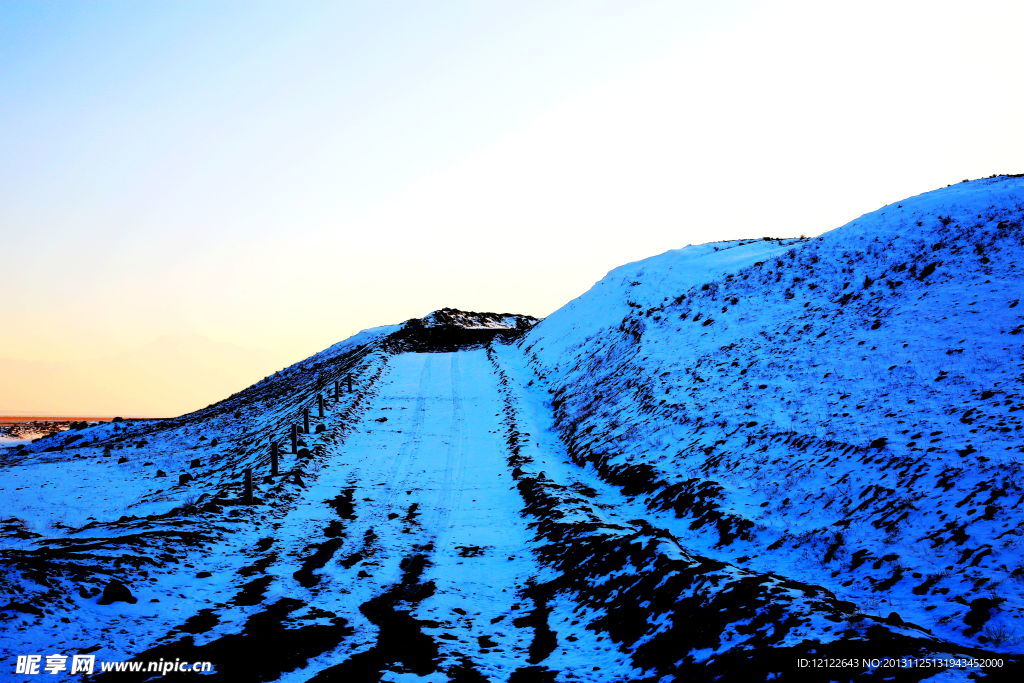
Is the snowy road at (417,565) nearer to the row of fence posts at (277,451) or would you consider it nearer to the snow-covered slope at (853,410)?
the row of fence posts at (277,451)

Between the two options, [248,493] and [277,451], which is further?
[277,451]

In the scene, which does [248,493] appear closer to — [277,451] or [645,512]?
[277,451]

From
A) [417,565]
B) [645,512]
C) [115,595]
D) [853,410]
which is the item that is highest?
[853,410]

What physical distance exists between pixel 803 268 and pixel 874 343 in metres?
11.3

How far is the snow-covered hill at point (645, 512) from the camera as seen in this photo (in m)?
9.15

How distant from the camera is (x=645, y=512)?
16.7 meters

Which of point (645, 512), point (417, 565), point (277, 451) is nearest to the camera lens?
point (417, 565)

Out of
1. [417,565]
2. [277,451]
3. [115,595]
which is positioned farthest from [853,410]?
[277,451]

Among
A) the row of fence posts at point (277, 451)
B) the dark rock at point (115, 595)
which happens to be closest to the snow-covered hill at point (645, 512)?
the dark rock at point (115, 595)

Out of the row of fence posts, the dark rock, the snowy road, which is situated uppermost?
the row of fence posts

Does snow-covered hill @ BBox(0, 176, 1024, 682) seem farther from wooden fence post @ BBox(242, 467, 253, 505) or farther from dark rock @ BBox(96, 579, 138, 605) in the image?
wooden fence post @ BBox(242, 467, 253, 505)

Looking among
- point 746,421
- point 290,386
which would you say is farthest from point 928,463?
point 290,386

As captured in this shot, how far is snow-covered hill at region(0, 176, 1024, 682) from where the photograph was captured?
9148 mm

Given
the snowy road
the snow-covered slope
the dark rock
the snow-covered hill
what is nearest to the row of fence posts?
the snow-covered hill
